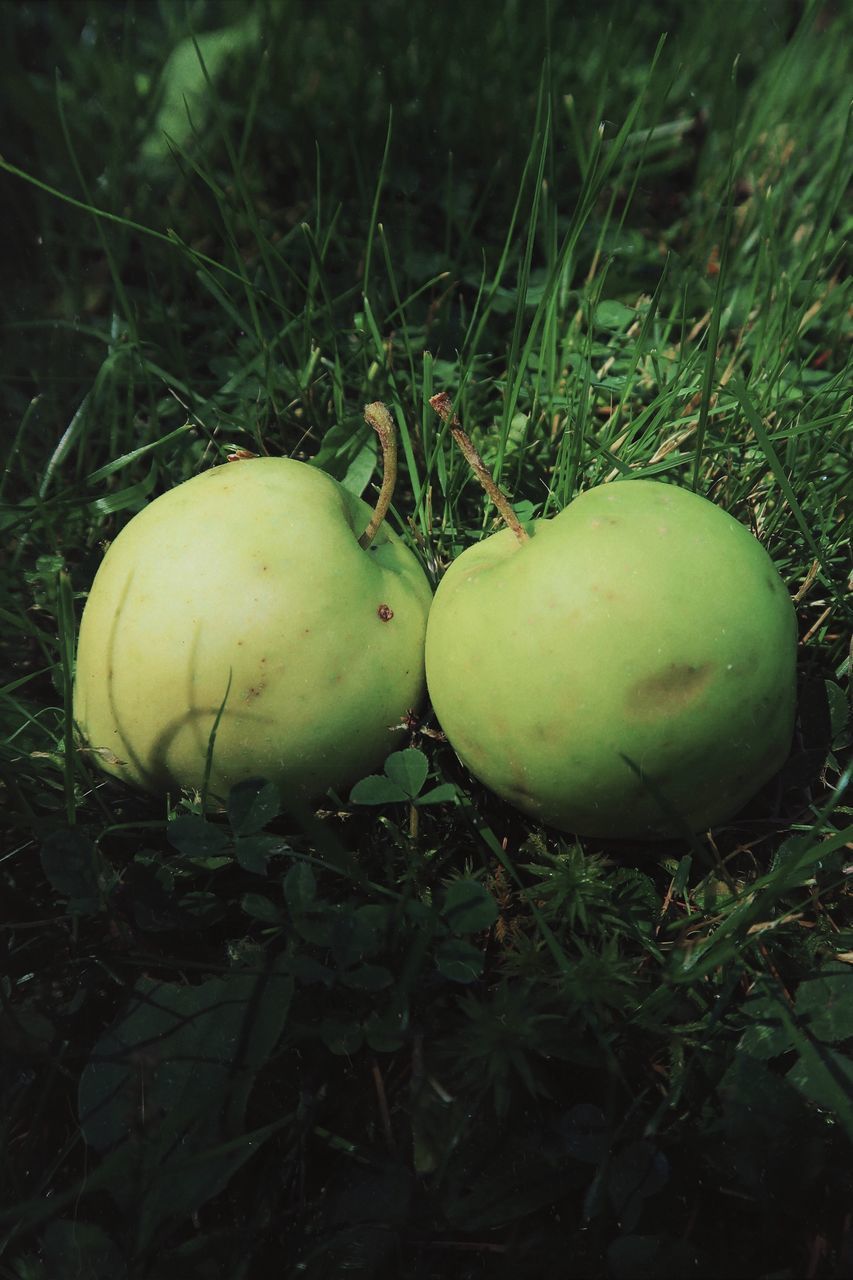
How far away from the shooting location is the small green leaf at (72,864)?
5.38 feet

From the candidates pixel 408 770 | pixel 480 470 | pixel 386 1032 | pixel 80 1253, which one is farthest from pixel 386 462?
pixel 80 1253

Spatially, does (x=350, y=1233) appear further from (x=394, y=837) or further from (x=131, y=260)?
(x=131, y=260)

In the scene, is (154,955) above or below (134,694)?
below

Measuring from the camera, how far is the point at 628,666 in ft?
5.03

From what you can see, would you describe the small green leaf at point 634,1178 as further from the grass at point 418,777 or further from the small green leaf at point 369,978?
the small green leaf at point 369,978

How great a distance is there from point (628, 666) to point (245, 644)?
27.1 inches

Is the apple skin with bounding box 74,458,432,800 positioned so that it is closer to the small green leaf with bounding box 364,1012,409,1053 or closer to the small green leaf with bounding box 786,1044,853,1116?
the small green leaf with bounding box 364,1012,409,1053

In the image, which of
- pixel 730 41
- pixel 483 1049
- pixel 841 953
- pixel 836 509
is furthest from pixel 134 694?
pixel 730 41

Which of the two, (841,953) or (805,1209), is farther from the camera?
(841,953)

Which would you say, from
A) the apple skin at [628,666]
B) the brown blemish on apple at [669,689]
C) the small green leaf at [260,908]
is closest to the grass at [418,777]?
Answer: the small green leaf at [260,908]

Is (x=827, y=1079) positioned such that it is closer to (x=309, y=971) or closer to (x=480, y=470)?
(x=309, y=971)

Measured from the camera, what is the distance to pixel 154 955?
5.59 ft

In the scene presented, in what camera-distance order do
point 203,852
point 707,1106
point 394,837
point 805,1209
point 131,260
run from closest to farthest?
point 805,1209, point 707,1106, point 203,852, point 394,837, point 131,260

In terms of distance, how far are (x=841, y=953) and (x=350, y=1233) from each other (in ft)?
3.24
